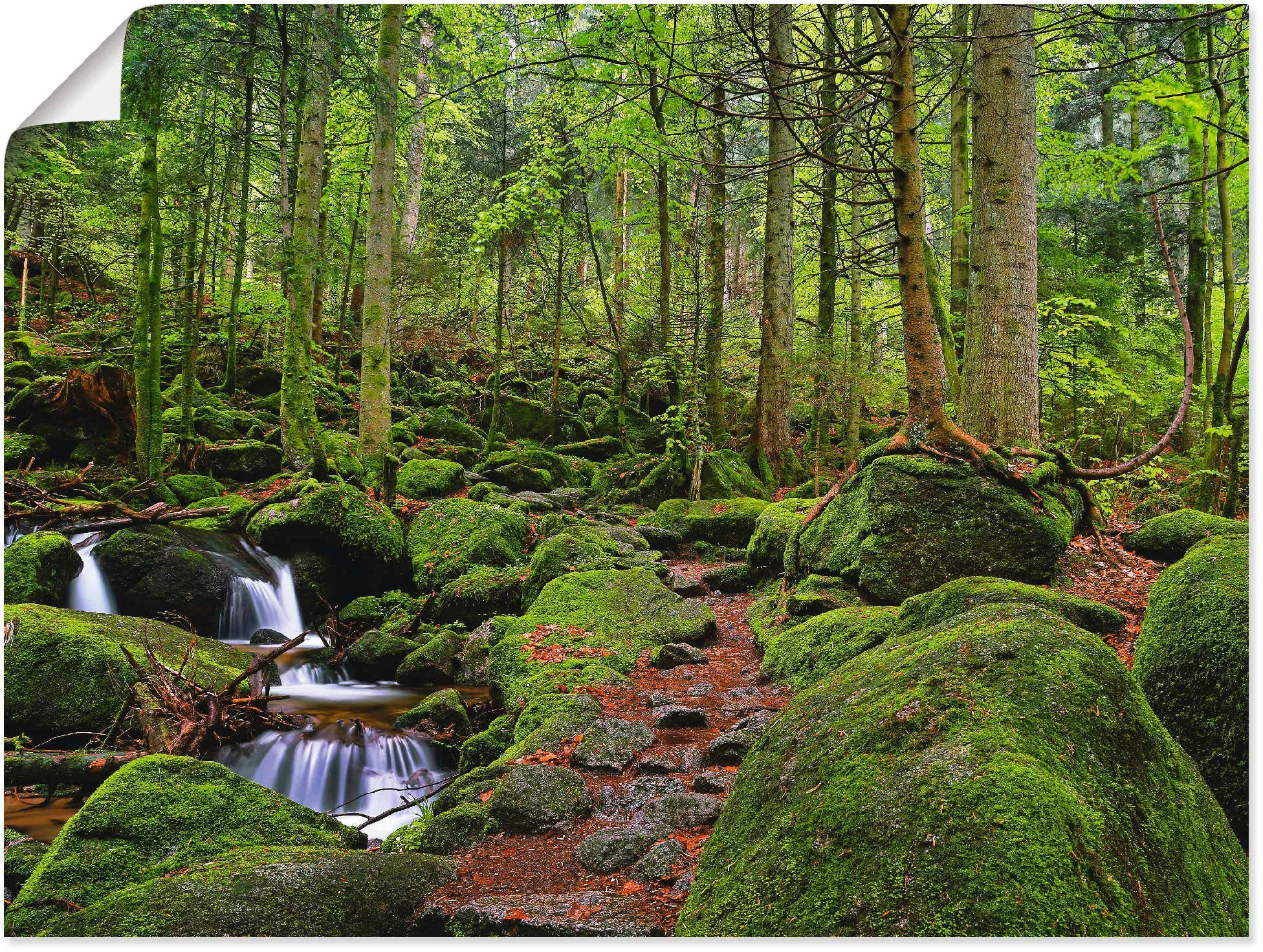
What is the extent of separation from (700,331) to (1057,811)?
11.0 meters

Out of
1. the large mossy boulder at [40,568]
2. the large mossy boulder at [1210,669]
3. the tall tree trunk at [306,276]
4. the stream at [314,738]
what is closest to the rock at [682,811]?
the large mossy boulder at [1210,669]

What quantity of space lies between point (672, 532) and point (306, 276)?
5.95 meters

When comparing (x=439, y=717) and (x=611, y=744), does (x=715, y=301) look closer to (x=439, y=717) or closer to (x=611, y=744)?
(x=439, y=717)

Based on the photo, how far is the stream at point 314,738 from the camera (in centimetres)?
442

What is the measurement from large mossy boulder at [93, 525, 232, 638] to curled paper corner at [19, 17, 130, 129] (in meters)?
4.98

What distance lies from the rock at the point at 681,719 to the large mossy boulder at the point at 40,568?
530 centimetres

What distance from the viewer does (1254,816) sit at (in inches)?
87.7

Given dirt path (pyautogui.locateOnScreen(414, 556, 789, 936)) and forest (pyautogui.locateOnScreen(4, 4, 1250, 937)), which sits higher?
forest (pyautogui.locateOnScreen(4, 4, 1250, 937))

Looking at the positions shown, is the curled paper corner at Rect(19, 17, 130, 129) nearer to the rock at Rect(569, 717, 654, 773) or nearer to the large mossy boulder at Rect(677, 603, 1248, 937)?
the large mossy boulder at Rect(677, 603, 1248, 937)

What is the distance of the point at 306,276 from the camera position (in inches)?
374

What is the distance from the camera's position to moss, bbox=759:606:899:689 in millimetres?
3969

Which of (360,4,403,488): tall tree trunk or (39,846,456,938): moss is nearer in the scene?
(39,846,456,938): moss

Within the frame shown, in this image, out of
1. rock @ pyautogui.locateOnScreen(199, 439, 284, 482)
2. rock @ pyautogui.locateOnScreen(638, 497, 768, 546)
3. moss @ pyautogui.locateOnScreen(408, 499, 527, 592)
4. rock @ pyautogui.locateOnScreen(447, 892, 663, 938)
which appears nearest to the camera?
rock @ pyautogui.locateOnScreen(447, 892, 663, 938)

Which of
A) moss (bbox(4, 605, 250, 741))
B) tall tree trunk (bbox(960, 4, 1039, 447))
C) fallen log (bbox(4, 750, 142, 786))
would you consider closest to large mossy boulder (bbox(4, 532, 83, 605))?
moss (bbox(4, 605, 250, 741))
